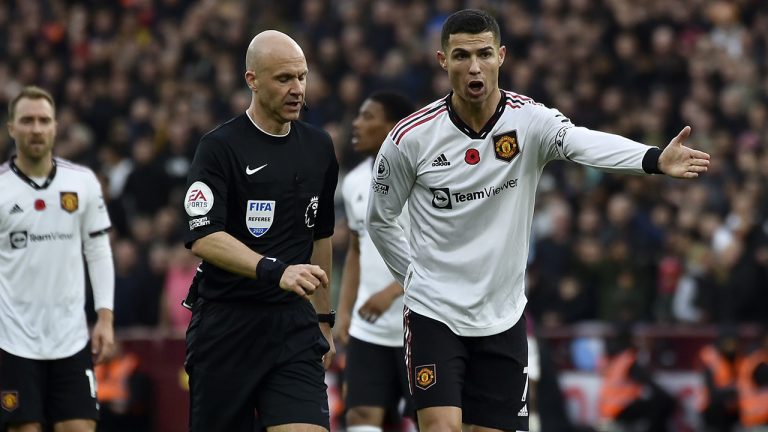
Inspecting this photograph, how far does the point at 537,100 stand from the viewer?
1845 cm

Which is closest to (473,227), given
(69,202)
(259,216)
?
(259,216)

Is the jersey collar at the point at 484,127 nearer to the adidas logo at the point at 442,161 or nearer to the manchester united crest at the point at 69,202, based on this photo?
the adidas logo at the point at 442,161

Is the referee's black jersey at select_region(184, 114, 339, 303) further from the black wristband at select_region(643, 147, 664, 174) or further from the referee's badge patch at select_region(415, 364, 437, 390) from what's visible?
the black wristband at select_region(643, 147, 664, 174)

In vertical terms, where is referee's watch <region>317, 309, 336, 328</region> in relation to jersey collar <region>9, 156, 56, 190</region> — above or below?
below

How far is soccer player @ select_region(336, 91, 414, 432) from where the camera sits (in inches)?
407

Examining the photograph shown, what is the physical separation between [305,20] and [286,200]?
15.3 metres

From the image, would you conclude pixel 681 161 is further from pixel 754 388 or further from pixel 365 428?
pixel 754 388

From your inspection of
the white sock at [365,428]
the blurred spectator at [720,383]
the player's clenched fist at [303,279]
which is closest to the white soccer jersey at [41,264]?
the white sock at [365,428]

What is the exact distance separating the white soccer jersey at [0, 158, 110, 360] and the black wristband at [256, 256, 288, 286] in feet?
9.89

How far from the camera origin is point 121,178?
20750mm

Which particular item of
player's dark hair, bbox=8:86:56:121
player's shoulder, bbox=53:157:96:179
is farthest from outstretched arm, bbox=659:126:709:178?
player's dark hair, bbox=8:86:56:121

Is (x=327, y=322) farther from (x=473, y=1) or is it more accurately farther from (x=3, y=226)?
(x=473, y=1)

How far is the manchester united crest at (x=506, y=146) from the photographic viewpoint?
308 inches

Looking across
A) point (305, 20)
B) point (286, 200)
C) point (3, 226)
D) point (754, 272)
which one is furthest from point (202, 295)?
point (305, 20)
